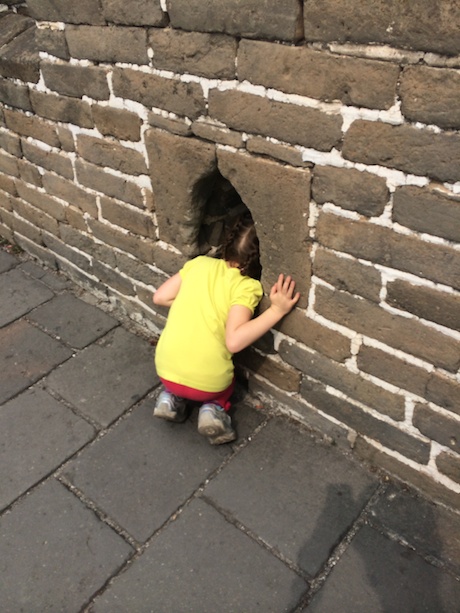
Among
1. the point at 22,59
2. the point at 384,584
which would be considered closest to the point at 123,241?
the point at 22,59

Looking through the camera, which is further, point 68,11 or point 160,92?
point 68,11

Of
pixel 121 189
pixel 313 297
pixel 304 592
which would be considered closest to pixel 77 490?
pixel 304 592

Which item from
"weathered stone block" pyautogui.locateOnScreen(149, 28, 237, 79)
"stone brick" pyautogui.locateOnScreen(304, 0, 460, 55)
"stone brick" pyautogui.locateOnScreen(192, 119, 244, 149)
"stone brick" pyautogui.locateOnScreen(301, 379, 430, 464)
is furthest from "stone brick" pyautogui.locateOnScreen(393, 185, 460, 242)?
"stone brick" pyautogui.locateOnScreen(301, 379, 430, 464)

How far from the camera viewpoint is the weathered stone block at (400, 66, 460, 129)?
1666 millimetres

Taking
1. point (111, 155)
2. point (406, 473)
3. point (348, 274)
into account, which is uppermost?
point (111, 155)

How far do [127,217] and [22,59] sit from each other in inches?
46.3

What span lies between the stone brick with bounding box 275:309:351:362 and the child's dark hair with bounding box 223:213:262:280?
1.03ft

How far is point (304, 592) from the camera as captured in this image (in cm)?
214

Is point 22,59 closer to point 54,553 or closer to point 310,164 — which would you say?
point 310,164

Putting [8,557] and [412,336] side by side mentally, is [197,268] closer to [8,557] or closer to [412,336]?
[412,336]

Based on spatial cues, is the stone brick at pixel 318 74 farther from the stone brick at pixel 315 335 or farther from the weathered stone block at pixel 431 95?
the stone brick at pixel 315 335

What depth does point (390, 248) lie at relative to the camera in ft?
6.74

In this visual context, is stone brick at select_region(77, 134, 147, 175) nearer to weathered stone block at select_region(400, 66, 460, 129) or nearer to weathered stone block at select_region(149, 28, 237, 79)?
weathered stone block at select_region(149, 28, 237, 79)

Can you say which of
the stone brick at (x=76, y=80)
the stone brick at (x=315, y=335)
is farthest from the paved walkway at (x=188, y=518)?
the stone brick at (x=76, y=80)
